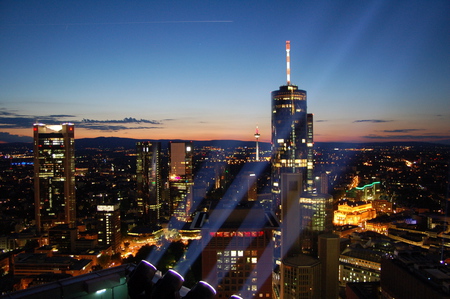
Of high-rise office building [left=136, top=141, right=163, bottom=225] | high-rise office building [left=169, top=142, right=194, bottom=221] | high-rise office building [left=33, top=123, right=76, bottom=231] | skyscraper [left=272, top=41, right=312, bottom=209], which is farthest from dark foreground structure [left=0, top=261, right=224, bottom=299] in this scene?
skyscraper [left=272, top=41, right=312, bottom=209]

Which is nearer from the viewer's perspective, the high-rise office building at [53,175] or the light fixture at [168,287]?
the light fixture at [168,287]

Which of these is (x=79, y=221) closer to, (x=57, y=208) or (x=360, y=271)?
(x=57, y=208)

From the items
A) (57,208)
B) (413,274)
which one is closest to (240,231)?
(413,274)

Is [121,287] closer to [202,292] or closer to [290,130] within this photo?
[202,292]

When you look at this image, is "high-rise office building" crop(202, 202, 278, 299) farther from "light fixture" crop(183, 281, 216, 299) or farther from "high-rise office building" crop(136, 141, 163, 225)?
"high-rise office building" crop(136, 141, 163, 225)

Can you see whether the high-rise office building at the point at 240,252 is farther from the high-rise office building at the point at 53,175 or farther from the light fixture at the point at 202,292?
the high-rise office building at the point at 53,175

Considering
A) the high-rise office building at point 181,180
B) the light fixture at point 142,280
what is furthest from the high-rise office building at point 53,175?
the light fixture at point 142,280
